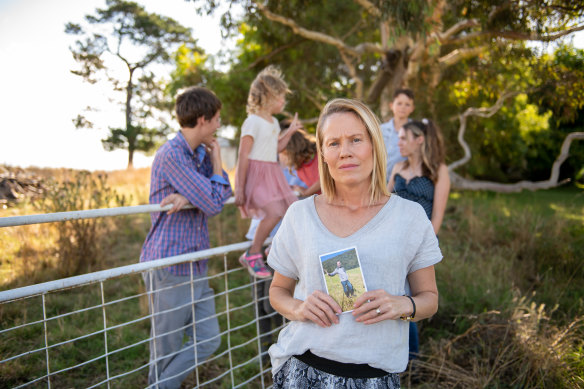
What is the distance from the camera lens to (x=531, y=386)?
268cm

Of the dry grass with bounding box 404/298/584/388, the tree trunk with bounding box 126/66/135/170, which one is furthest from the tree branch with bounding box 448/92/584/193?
the tree trunk with bounding box 126/66/135/170

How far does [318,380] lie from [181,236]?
1.29 metres

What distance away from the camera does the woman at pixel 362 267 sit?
4.81 ft

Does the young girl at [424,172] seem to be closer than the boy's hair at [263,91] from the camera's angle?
Yes

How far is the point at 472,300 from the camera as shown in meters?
3.86

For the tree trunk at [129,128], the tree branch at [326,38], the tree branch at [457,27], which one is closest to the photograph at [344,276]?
the tree branch at [457,27]

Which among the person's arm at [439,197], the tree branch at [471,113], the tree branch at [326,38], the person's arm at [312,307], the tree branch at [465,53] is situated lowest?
the person's arm at [312,307]

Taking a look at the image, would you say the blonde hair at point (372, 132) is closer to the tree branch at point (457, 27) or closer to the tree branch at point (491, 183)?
the tree branch at point (457, 27)

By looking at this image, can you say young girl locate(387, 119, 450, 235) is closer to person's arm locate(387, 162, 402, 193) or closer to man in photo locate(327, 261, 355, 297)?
person's arm locate(387, 162, 402, 193)

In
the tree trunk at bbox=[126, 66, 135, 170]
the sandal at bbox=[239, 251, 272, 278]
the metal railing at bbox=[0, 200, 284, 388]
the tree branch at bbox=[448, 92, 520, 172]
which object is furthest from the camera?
the tree trunk at bbox=[126, 66, 135, 170]

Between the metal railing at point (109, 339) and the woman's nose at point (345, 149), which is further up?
the woman's nose at point (345, 149)

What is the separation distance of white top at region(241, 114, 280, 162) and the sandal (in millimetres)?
750

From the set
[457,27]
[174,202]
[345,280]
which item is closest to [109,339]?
[174,202]

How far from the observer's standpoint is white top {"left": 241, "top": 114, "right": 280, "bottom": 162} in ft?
10.4
